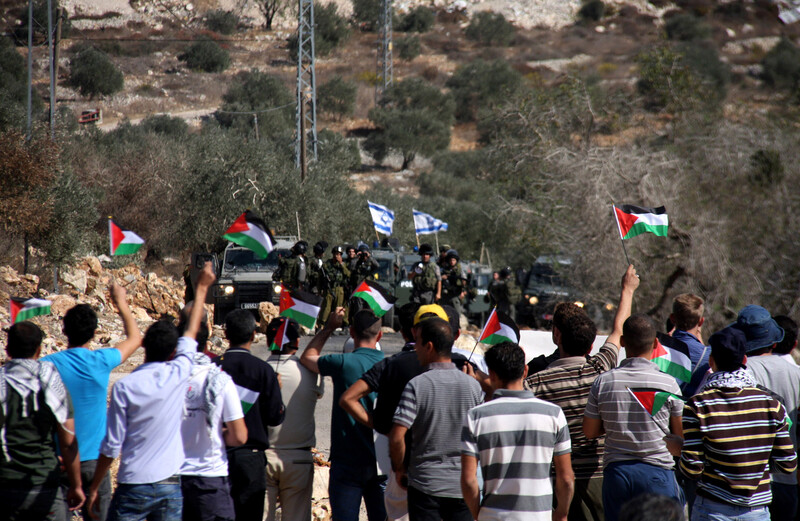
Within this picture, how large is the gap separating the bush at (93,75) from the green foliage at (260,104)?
25.0 ft

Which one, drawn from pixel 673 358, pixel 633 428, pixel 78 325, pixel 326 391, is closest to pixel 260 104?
pixel 326 391

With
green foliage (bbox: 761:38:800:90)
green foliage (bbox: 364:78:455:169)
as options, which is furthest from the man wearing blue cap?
green foliage (bbox: 364:78:455:169)

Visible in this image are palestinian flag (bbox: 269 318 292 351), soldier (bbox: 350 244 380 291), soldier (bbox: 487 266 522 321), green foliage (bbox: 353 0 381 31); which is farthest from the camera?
green foliage (bbox: 353 0 381 31)

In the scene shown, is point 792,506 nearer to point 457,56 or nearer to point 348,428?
point 348,428

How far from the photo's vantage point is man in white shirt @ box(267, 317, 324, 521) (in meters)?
5.02

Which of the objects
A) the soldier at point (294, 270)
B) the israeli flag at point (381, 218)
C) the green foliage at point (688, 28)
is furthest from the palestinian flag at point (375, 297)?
the green foliage at point (688, 28)

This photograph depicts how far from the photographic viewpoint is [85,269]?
789 inches

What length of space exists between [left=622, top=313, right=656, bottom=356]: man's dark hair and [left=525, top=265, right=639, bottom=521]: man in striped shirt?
0.25m

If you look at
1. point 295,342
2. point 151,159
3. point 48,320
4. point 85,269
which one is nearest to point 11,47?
point 151,159

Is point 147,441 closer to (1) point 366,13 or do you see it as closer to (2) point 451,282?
(2) point 451,282

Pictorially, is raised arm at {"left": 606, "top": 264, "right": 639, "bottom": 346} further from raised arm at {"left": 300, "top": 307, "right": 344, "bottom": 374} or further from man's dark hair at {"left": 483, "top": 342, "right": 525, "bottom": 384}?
raised arm at {"left": 300, "top": 307, "right": 344, "bottom": 374}

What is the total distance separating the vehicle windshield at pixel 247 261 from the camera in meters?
17.1

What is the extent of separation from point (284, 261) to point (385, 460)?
1027 centimetres

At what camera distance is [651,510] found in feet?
8.30
